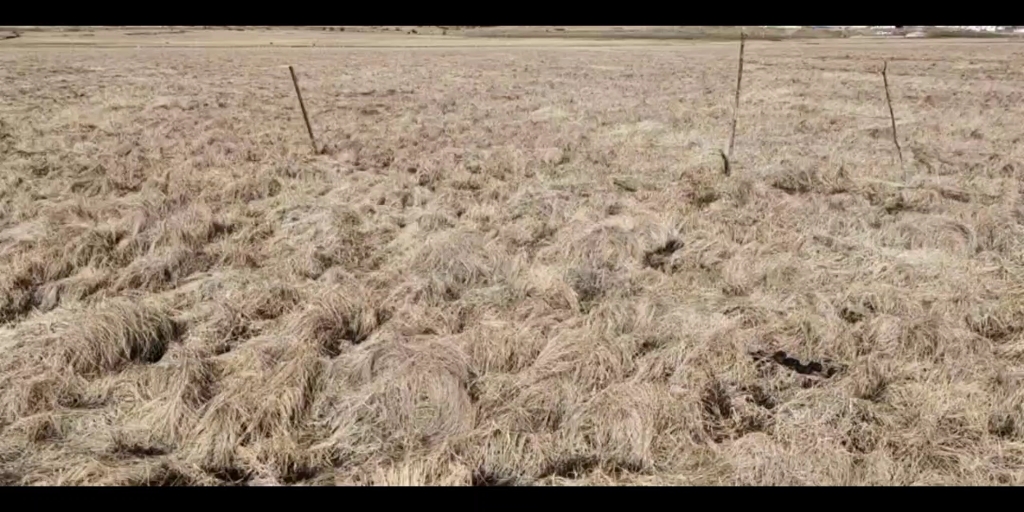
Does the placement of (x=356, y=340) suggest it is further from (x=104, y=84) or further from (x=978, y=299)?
(x=104, y=84)

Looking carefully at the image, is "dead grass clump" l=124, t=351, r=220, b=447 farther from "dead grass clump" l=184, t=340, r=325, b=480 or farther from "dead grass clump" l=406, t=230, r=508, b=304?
"dead grass clump" l=406, t=230, r=508, b=304

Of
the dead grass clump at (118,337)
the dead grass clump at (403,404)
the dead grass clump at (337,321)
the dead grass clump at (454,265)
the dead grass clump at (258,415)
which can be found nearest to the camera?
the dead grass clump at (258,415)

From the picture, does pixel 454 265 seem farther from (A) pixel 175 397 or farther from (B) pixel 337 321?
(A) pixel 175 397

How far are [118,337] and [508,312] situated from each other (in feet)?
8.81

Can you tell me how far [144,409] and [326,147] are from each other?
23.6ft

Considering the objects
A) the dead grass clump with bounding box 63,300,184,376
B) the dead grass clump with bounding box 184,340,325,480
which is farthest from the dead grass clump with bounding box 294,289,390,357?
the dead grass clump with bounding box 63,300,184,376

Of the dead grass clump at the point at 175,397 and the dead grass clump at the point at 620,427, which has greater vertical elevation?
the dead grass clump at the point at 175,397

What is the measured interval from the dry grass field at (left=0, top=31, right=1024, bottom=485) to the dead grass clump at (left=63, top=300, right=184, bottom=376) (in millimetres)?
19

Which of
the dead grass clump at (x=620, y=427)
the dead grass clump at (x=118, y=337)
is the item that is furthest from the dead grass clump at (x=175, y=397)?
the dead grass clump at (x=620, y=427)

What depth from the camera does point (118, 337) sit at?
143 inches

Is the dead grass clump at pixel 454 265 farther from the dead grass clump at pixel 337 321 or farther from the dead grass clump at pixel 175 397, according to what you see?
the dead grass clump at pixel 175 397

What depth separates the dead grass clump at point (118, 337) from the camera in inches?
138

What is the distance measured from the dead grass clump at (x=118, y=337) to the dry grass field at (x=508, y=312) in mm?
19

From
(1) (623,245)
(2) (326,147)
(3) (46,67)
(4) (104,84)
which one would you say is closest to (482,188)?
(1) (623,245)
